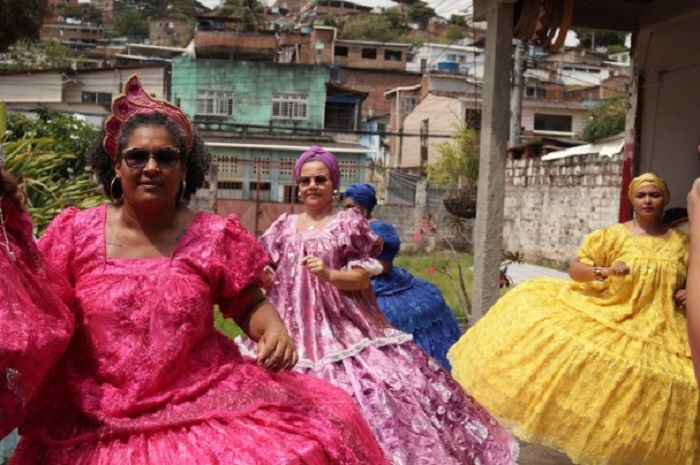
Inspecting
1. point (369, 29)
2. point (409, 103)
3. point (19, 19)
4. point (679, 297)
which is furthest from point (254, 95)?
point (369, 29)

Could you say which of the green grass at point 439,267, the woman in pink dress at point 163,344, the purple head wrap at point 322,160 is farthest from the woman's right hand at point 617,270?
the green grass at point 439,267

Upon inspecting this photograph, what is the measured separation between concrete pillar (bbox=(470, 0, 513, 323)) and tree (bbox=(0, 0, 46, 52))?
17.5 metres

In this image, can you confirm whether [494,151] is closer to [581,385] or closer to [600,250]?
[600,250]

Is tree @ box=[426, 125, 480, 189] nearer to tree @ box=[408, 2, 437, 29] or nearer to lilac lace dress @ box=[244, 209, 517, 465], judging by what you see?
lilac lace dress @ box=[244, 209, 517, 465]

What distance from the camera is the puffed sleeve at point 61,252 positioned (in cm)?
331

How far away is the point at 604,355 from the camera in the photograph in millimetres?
6586

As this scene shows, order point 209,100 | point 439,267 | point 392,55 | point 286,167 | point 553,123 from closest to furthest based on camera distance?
point 439,267
point 286,167
point 209,100
point 553,123
point 392,55

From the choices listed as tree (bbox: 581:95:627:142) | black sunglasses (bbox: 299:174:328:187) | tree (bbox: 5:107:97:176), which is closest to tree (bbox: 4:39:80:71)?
tree (bbox: 581:95:627:142)

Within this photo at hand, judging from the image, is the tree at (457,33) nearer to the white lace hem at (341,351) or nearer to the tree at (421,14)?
the tree at (421,14)

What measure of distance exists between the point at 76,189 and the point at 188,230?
6.12 metres

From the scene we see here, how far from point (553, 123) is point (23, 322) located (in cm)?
4843

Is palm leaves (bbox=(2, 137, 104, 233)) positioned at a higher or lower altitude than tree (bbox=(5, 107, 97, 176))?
lower

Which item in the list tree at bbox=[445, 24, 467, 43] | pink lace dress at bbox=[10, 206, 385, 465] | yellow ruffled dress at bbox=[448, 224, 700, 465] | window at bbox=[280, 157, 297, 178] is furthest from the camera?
window at bbox=[280, 157, 297, 178]

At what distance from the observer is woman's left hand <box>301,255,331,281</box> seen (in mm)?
5348
